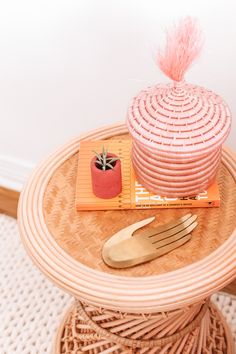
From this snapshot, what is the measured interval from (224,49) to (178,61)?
379mm

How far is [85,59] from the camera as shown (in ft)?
5.03

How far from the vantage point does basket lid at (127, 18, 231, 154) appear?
3.26 feet

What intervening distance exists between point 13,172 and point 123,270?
111 centimetres

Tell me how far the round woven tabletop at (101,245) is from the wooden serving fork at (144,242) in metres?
0.01

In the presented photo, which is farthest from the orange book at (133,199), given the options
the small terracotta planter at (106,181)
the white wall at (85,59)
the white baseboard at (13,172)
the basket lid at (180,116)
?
the white baseboard at (13,172)

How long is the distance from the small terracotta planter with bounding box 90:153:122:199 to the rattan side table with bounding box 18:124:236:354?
0.15 ft

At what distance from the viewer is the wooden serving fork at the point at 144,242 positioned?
3.24 feet

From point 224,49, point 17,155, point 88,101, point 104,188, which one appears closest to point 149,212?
point 104,188

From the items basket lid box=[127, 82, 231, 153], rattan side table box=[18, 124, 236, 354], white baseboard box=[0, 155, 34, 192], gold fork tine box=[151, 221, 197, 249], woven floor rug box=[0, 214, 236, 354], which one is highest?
basket lid box=[127, 82, 231, 153]

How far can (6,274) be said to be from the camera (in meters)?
1.73

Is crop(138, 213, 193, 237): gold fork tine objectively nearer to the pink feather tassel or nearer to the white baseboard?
the pink feather tassel

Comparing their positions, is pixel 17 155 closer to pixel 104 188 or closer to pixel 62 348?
pixel 62 348

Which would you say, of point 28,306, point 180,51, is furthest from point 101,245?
point 28,306

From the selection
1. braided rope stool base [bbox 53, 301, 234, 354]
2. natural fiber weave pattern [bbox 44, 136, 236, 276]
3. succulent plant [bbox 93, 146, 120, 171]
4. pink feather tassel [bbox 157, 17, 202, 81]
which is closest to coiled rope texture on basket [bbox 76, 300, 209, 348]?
braided rope stool base [bbox 53, 301, 234, 354]
